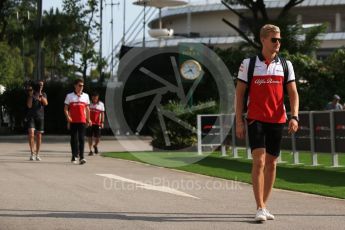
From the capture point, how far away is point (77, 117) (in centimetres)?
1811

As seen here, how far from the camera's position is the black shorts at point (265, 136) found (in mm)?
8508

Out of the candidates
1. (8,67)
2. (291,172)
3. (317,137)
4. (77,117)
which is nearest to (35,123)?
(77,117)

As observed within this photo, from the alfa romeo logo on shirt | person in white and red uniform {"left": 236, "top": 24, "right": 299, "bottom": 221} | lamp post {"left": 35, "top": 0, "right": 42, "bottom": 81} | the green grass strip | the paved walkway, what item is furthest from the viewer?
lamp post {"left": 35, "top": 0, "right": 42, "bottom": 81}

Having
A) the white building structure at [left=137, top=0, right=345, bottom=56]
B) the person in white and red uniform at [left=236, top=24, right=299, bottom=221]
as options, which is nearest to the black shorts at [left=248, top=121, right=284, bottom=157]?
the person in white and red uniform at [left=236, top=24, right=299, bottom=221]

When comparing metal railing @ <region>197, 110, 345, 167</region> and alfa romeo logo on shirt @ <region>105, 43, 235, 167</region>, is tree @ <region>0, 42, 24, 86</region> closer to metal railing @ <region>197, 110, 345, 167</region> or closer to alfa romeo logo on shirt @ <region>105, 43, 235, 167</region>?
alfa romeo logo on shirt @ <region>105, 43, 235, 167</region>

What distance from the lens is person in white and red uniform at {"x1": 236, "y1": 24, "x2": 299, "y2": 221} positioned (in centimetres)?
850

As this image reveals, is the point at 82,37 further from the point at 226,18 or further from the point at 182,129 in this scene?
the point at 226,18

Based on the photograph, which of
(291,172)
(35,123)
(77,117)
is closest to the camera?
(291,172)

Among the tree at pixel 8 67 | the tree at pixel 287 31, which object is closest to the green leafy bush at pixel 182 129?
the tree at pixel 287 31

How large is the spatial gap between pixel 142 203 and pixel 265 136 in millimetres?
2179

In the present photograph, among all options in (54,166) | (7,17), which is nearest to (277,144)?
(54,166)

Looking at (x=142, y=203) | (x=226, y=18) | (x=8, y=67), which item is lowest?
(x=142, y=203)

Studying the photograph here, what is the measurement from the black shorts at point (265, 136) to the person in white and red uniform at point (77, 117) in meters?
9.76

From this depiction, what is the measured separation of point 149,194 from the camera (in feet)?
36.5
